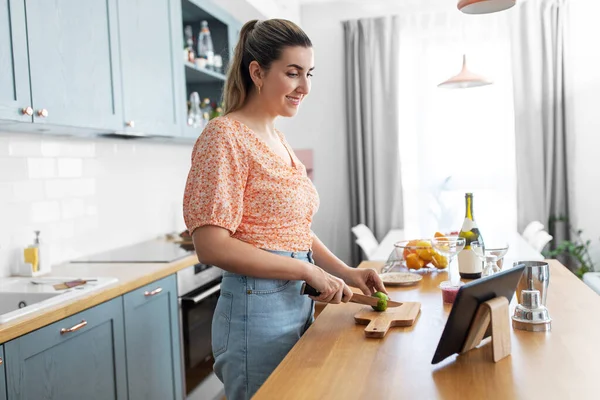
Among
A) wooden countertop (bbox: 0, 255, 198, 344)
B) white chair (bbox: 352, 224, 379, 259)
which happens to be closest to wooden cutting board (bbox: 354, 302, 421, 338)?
wooden countertop (bbox: 0, 255, 198, 344)

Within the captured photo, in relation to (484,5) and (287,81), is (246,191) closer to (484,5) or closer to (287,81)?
(287,81)

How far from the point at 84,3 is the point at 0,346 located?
4.41ft

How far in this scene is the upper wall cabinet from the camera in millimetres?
2613

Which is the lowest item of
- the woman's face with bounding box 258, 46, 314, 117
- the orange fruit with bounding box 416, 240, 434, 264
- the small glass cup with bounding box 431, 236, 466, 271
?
the orange fruit with bounding box 416, 240, 434, 264

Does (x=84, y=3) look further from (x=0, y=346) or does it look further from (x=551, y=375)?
(x=551, y=375)

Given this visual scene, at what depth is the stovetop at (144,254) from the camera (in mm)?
2646

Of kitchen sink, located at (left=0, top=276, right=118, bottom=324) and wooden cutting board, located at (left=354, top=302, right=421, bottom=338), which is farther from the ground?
wooden cutting board, located at (left=354, top=302, right=421, bottom=338)

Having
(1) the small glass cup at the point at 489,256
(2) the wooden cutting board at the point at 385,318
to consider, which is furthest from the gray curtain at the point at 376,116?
(2) the wooden cutting board at the point at 385,318

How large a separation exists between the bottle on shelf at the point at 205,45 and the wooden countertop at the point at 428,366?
96.0 inches

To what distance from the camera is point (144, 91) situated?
9.04 feet

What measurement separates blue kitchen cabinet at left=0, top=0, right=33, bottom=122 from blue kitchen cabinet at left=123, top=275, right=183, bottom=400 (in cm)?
74

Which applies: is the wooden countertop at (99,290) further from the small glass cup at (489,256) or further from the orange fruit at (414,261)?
the small glass cup at (489,256)

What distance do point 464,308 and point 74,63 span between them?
1729 millimetres

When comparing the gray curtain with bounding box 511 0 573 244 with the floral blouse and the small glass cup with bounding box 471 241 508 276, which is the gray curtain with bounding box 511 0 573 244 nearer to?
the small glass cup with bounding box 471 241 508 276
